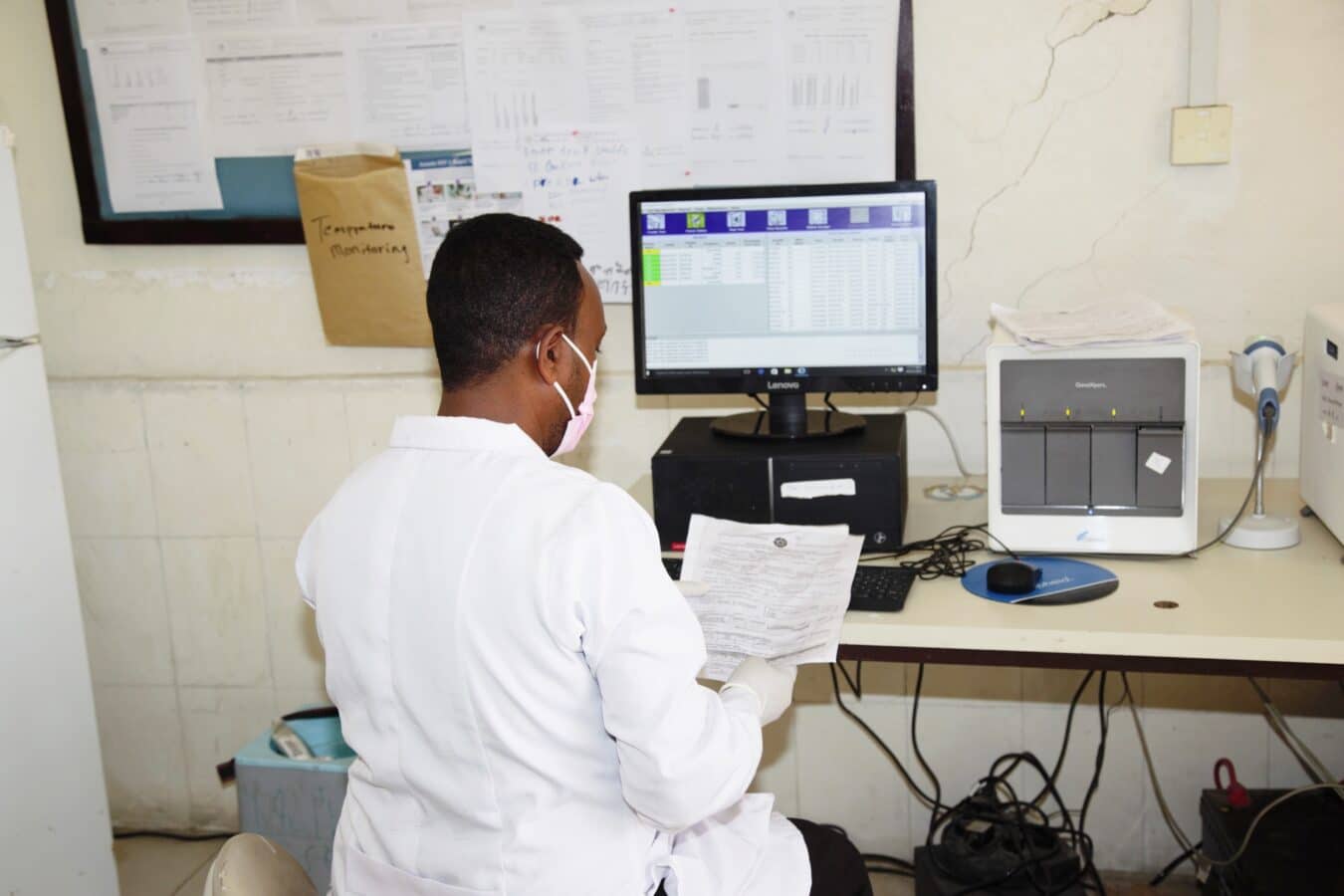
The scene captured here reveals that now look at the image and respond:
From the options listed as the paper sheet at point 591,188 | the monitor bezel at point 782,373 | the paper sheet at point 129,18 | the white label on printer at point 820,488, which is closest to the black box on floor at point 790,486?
the white label on printer at point 820,488

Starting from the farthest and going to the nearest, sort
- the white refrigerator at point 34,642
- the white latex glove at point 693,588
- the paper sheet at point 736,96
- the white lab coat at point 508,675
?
1. the paper sheet at point 736,96
2. the white refrigerator at point 34,642
3. the white latex glove at point 693,588
4. the white lab coat at point 508,675

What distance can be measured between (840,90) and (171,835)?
2.16m

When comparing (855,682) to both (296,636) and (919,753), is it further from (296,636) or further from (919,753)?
(296,636)

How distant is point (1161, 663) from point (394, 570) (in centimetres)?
99

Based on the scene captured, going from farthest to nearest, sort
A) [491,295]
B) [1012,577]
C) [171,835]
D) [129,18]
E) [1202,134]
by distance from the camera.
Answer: [171,835] < [129,18] < [1202,134] < [1012,577] < [491,295]

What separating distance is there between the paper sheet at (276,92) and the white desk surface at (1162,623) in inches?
58.6

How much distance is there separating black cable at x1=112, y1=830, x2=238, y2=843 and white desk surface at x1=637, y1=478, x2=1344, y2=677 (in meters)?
1.77

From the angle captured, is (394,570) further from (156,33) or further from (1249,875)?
(156,33)

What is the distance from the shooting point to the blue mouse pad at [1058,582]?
1716mm

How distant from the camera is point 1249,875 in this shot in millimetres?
1979

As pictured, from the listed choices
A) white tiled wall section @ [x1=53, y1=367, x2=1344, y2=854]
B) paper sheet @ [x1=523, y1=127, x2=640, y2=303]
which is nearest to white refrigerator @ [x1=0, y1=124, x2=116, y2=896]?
white tiled wall section @ [x1=53, y1=367, x2=1344, y2=854]

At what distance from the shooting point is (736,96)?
7.50ft

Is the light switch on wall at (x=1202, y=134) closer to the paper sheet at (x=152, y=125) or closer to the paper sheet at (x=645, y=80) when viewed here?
the paper sheet at (x=645, y=80)

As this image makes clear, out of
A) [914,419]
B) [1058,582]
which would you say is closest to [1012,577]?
[1058,582]
